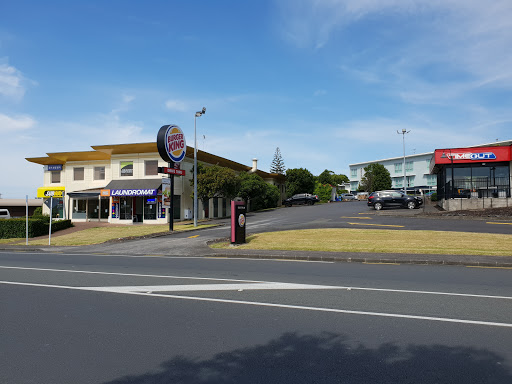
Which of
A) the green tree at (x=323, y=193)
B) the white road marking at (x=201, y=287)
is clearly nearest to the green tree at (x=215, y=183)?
the white road marking at (x=201, y=287)

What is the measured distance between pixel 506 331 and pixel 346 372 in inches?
104

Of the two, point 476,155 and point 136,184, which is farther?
point 136,184

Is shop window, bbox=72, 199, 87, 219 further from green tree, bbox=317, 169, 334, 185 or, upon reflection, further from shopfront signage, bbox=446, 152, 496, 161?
green tree, bbox=317, 169, 334, 185

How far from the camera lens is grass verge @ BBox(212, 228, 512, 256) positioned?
14.2m

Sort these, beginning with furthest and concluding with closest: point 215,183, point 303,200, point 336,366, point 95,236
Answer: point 303,200 < point 215,183 < point 95,236 < point 336,366

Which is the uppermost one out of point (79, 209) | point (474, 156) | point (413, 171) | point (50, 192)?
point (413, 171)

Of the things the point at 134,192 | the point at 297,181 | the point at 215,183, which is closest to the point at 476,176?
the point at 215,183

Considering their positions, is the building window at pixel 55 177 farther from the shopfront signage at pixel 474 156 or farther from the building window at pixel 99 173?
the shopfront signage at pixel 474 156

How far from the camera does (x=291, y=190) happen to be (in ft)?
201

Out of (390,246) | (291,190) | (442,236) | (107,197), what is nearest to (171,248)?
(390,246)

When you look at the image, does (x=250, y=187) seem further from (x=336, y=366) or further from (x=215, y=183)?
(x=336, y=366)

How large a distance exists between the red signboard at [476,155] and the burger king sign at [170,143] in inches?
848

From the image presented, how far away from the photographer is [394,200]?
34.0 meters

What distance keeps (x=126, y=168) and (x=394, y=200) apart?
24.9m
